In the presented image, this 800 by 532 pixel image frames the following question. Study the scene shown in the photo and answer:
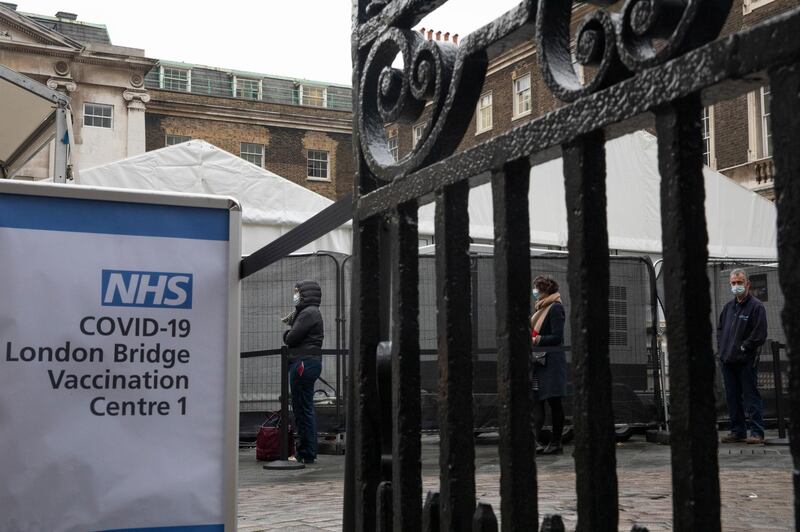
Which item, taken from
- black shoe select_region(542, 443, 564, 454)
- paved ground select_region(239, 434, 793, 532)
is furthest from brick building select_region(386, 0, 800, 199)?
paved ground select_region(239, 434, 793, 532)

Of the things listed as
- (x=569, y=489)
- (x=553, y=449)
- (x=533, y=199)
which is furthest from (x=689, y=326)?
(x=533, y=199)

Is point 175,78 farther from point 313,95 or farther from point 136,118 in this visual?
point 136,118

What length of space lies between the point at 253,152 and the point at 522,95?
56.9 feet

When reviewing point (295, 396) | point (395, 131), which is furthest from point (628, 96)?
point (395, 131)

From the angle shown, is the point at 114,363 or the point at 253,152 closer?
the point at 114,363

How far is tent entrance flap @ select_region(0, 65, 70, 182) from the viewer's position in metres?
7.56

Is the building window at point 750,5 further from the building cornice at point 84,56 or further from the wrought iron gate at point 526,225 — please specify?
the building cornice at point 84,56

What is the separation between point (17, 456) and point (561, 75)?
1804 mm

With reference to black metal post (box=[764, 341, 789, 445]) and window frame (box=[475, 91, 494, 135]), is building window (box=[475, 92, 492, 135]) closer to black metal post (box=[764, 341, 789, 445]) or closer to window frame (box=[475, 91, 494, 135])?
window frame (box=[475, 91, 494, 135])

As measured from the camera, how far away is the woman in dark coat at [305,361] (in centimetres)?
986

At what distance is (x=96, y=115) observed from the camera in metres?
41.8

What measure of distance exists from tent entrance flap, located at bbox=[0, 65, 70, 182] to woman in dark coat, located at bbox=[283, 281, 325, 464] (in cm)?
295

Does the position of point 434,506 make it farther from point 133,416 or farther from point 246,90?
point 246,90

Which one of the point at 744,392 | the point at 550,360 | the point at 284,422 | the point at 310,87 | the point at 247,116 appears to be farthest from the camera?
the point at 310,87
